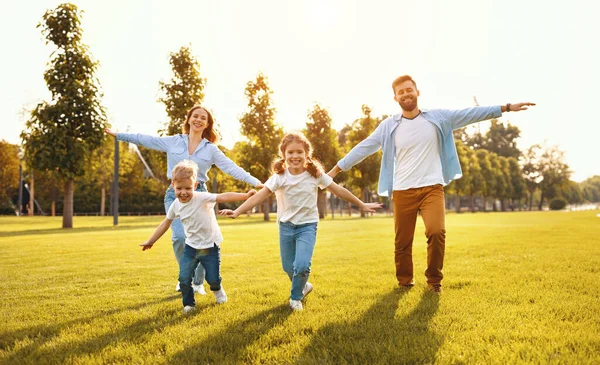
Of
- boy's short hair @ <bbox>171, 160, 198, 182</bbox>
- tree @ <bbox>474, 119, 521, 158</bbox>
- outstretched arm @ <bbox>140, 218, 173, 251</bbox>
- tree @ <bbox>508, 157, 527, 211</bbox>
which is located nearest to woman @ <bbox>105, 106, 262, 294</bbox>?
outstretched arm @ <bbox>140, 218, 173, 251</bbox>

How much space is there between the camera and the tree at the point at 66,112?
24.6 metres

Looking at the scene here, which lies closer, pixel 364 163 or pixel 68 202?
pixel 68 202

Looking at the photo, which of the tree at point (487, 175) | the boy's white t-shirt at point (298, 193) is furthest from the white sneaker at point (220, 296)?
the tree at point (487, 175)

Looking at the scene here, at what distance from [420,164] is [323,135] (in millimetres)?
39435

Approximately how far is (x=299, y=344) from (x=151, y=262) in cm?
650

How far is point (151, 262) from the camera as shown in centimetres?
952

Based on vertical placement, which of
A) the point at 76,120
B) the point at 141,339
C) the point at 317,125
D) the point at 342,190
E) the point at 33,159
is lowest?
the point at 141,339

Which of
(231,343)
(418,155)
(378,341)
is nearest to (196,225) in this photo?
(231,343)

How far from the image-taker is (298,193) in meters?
5.46

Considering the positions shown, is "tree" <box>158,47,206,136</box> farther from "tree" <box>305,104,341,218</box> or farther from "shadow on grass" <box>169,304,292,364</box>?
"shadow on grass" <box>169,304,292,364</box>

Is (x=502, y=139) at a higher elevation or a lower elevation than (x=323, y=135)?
higher

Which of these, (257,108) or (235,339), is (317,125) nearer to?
(257,108)

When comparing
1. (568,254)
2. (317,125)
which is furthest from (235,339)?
(317,125)

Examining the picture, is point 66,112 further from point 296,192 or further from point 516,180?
point 516,180
